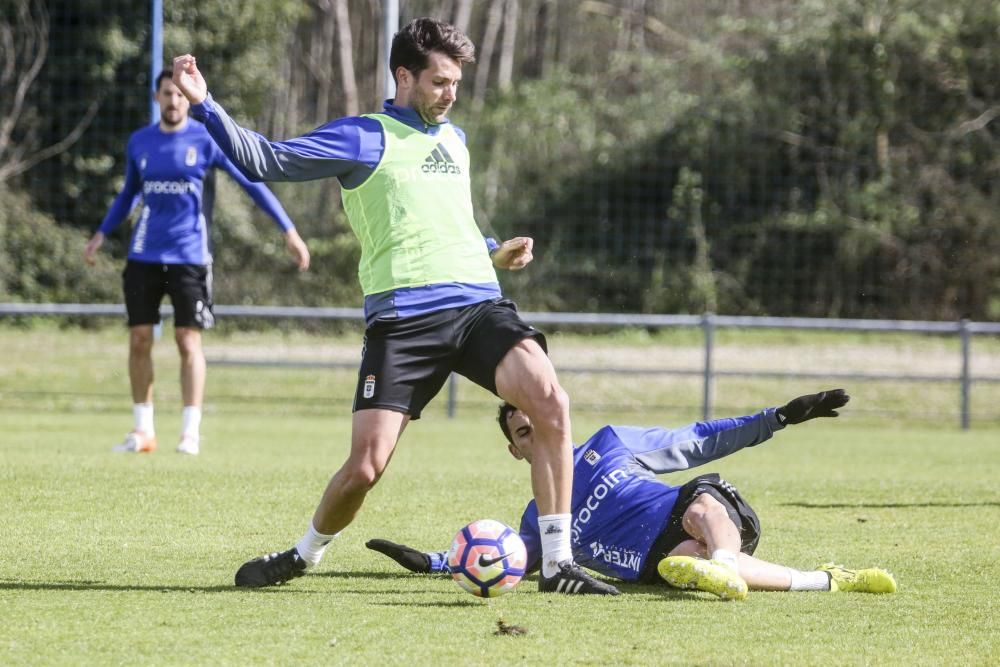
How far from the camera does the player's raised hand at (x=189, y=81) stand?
4.95 meters

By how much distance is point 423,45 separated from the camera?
5.35 m

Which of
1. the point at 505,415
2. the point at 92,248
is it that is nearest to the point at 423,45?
the point at 505,415

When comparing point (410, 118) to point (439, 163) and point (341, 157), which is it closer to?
point (439, 163)

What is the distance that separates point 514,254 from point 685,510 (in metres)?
1.20

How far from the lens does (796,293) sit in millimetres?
20562

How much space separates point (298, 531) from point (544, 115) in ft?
56.6

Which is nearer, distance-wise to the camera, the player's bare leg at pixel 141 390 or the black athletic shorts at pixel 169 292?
the black athletic shorts at pixel 169 292

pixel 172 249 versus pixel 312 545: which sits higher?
pixel 172 249

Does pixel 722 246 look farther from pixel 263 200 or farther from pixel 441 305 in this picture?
pixel 441 305

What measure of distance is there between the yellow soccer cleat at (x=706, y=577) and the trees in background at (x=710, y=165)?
50.4 ft

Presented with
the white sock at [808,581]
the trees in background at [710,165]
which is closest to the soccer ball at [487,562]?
the white sock at [808,581]

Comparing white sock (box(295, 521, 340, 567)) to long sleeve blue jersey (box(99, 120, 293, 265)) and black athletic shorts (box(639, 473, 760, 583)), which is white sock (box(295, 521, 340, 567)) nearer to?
black athletic shorts (box(639, 473, 760, 583))

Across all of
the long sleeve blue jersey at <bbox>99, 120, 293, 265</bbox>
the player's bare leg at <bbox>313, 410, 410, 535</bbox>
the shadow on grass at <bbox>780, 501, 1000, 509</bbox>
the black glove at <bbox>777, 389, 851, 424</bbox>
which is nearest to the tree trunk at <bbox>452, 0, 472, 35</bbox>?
the long sleeve blue jersey at <bbox>99, 120, 293, 265</bbox>

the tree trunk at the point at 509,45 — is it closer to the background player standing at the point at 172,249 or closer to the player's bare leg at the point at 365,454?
the background player standing at the point at 172,249
